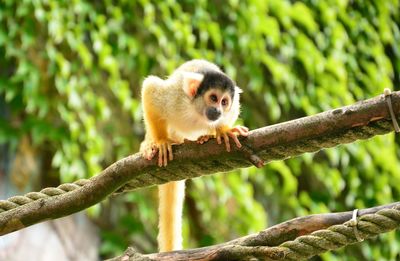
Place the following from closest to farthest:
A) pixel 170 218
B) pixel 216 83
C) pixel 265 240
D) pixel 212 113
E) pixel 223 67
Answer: pixel 265 240, pixel 170 218, pixel 212 113, pixel 216 83, pixel 223 67

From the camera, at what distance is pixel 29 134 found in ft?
18.8

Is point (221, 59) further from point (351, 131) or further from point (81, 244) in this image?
point (351, 131)

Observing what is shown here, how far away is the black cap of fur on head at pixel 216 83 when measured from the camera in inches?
154

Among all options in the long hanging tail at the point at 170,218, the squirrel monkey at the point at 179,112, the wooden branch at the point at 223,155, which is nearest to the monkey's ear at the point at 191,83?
the squirrel monkey at the point at 179,112

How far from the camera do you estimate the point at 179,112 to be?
3801mm

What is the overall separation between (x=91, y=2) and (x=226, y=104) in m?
2.52

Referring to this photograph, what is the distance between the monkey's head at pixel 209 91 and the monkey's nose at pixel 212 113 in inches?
1.4

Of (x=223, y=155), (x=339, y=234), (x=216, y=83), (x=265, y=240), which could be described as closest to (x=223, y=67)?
Result: (x=216, y=83)

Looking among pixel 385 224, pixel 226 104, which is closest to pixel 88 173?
pixel 226 104

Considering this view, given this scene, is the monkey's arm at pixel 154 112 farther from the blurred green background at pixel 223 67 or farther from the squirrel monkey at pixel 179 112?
the blurred green background at pixel 223 67

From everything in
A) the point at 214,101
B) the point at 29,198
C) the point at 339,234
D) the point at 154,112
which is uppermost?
the point at 214,101

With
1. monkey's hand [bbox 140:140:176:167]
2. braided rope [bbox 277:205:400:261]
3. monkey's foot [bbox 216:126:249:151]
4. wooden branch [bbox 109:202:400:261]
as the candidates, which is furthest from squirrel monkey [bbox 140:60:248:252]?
braided rope [bbox 277:205:400:261]

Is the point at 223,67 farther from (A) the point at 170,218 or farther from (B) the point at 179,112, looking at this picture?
(A) the point at 170,218

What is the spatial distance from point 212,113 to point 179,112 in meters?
0.19
